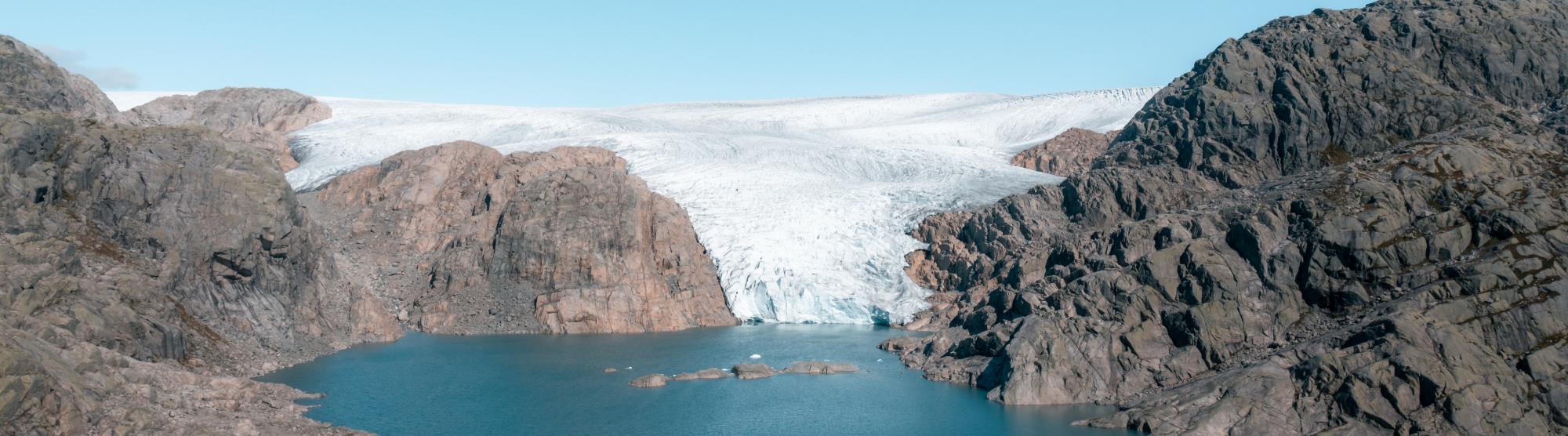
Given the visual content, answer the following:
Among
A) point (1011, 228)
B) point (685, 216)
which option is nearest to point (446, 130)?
point (685, 216)

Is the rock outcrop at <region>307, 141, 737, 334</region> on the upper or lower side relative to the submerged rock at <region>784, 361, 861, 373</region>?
upper

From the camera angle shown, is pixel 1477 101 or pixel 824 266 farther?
pixel 824 266

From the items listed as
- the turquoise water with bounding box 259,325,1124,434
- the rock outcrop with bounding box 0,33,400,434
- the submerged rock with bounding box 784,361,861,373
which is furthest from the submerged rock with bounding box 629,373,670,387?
the rock outcrop with bounding box 0,33,400,434

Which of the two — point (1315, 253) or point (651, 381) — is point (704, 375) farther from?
point (1315, 253)

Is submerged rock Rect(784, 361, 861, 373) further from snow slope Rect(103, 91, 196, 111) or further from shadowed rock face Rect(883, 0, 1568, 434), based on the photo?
snow slope Rect(103, 91, 196, 111)

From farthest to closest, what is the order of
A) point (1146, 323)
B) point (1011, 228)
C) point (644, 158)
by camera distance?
point (644, 158)
point (1011, 228)
point (1146, 323)

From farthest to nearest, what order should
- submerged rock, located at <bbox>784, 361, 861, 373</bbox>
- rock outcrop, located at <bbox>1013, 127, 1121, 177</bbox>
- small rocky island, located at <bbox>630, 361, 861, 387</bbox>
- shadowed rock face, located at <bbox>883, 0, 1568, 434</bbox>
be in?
1. rock outcrop, located at <bbox>1013, 127, 1121, 177</bbox>
2. submerged rock, located at <bbox>784, 361, 861, 373</bbox>
3. small rocky island, located at <bbox>630, 361, 861, 387</bbox>
4. shadowed rock face, located at <bbox>883, 0, 1568, 434</bbox>

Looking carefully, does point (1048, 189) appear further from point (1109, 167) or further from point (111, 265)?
point (111, 265)

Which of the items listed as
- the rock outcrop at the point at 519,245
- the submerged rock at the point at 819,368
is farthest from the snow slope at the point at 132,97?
the submerged rock at the point at 819,368
